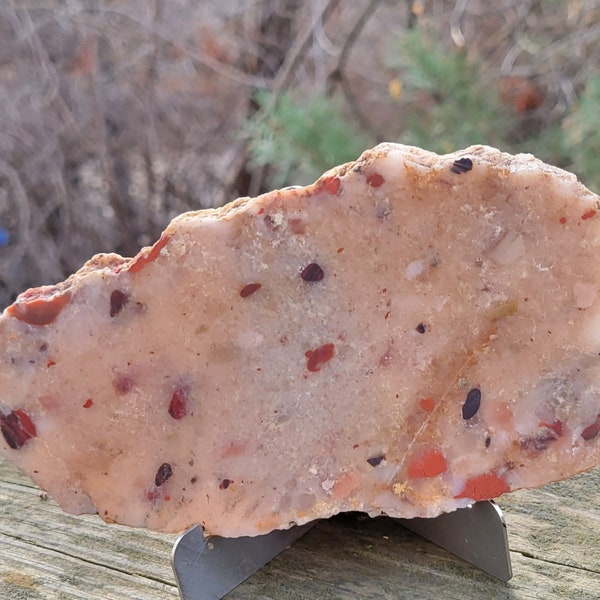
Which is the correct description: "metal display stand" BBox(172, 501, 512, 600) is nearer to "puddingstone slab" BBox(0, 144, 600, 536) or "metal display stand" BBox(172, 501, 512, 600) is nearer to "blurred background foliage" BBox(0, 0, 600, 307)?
"puddingstone slab" BBox(0, 144, 600, 536)

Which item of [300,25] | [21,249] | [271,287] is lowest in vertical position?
[21,249]

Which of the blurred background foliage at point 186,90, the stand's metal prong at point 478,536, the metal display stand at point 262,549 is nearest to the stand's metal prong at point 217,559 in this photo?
the metal display stand at point 262,549

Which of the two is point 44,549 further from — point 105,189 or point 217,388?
point 105,189

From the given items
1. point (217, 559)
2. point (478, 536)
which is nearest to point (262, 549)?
point (217, 559)

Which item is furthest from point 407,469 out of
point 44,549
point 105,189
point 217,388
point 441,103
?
point 105,189

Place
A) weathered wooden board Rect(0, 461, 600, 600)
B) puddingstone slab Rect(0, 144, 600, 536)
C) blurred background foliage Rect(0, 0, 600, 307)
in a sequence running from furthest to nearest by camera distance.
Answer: blurred background foliage Rect(0, 0, 600, 307)
weathered wooden board Rect(0, 461, 600, 600)
puddingstone slab Rect(0, 144, 600, 536)

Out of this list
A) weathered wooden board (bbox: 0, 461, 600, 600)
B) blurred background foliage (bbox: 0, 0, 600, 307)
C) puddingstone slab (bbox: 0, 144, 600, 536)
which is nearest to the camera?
puddingstone slab (bbox: 0, 144, 600, 536)

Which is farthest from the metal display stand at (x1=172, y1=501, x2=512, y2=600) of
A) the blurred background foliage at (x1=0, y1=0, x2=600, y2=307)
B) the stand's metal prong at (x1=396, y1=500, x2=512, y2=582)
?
the blurred background foliage at (x1=0, y1=0, x2=600, y2=307)
